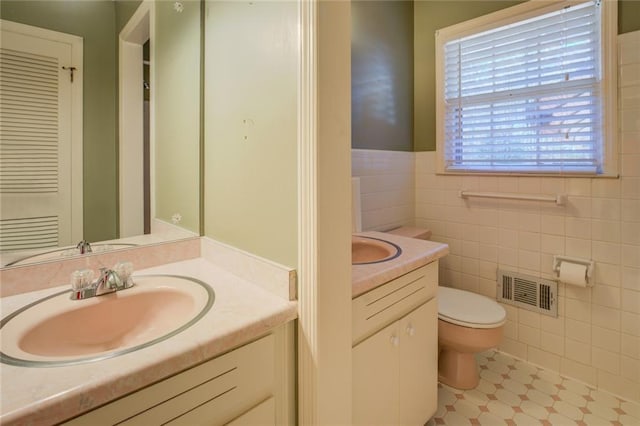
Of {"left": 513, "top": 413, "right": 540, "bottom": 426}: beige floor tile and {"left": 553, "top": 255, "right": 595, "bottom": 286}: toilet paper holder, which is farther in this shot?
{"left": 553, "top": 255, "right": 595, "bottom": 286}: toilet paper holder

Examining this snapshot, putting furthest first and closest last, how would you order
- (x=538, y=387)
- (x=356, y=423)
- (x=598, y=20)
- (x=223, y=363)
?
(x=538, y=387) < (x=598, y=20) < (x=356, y=423) < (x=223, y=363)

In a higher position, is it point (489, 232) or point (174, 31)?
point (174, 31)

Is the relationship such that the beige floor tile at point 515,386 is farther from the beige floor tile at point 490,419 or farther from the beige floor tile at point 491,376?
the beige floor tile at point 490,419

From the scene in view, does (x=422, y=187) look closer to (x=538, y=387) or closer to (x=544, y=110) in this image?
(x=544, y=110)

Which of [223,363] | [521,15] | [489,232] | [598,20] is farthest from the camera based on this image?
[489,232]

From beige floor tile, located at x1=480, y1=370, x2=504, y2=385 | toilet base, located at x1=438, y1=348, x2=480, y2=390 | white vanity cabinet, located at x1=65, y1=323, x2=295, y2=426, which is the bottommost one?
beige floor tile, located at x1=480, y1=370, x2=504, y2=385

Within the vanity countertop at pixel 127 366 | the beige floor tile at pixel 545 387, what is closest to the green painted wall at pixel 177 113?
the vanity countertop at pixel 127 366

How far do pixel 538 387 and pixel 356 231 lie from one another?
130 cm

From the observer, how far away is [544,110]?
1935 mm

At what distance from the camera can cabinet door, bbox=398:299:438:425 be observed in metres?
1.30

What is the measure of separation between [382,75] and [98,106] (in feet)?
5.52

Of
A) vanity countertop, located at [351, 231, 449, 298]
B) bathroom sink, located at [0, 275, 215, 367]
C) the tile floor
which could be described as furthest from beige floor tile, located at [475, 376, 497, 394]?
bathroom sink, located at [0, 275, 215, 367]

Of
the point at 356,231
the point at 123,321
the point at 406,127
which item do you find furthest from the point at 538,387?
the point at 123,321

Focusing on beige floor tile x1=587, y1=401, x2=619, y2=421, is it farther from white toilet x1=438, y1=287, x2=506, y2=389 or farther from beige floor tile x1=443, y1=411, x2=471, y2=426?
beige floor tile x1=443, y1=411, x2=471, y2=426
